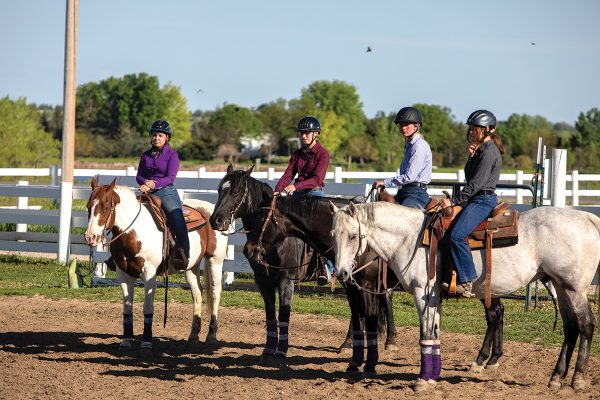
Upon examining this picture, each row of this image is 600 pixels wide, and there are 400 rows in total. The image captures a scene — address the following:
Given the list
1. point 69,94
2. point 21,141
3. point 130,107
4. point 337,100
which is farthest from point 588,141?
point 69,94

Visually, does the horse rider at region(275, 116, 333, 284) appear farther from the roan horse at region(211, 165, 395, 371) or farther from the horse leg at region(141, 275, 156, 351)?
the horse leg at region(141, 275, 156, 351)

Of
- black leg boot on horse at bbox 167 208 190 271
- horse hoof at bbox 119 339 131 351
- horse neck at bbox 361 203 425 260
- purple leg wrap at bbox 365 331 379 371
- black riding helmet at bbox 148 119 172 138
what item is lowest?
horse hoof at bbox 119 339 131 351

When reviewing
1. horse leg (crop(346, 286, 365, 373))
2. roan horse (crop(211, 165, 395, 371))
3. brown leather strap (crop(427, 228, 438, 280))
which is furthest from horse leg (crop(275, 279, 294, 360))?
brown leather strap (crop(427, 228, 438, 280))

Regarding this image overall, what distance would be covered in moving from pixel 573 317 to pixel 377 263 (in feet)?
6.44

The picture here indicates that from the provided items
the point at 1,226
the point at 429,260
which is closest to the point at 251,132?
the point at 1,226

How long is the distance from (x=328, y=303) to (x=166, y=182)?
4.32 meters

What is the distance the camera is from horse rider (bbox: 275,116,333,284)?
10.3m

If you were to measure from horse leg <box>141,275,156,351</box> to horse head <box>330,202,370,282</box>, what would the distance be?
3.08m

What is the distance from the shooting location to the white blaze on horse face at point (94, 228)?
10109 millimetres

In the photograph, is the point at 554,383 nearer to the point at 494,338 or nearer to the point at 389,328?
the point at 494,338

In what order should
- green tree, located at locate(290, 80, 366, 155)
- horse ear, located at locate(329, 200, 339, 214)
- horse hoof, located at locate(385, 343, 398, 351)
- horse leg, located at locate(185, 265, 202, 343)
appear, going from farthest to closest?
green tree, located at locate(290, 80, 366, 155)
horse leg, located at locate(185, 265, 202, 343)
horse hoof, located at locate(385, 343, 398, 351)
horse ear, located at locate(329, 200, 339, 214)

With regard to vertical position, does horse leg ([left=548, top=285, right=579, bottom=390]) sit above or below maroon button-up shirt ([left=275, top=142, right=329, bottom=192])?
below

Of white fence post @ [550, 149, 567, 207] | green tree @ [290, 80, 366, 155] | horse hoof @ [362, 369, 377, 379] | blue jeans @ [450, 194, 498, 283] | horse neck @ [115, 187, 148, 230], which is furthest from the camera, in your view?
green tree @ [290, 80, 366, 155]

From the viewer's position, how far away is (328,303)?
47.3 ft
